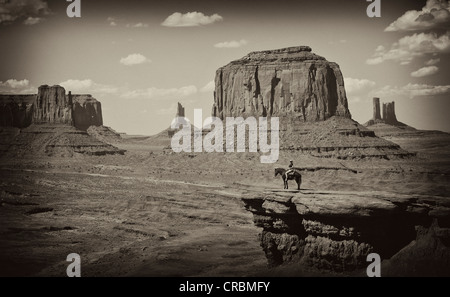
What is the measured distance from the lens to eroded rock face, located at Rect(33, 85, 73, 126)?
411ft

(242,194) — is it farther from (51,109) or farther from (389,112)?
(389,112)

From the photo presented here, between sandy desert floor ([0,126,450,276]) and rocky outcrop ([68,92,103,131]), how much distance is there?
58.8 meters

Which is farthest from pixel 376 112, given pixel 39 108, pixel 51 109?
pixel 39 108

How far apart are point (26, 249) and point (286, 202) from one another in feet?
72.2

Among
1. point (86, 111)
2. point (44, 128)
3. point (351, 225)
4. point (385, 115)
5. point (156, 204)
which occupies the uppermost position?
point (86, 111)

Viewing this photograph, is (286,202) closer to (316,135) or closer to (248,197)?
(248,197)

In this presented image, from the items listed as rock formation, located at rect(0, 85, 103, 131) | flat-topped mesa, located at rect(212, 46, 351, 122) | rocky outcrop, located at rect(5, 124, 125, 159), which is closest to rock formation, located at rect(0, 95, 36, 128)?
rock formation, located at rect(0, 85, 103, 131)

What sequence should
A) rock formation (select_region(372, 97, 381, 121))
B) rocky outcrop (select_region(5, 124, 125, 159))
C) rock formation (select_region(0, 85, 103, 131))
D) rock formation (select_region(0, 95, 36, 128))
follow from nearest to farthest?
rocky outcrop (select_region(5, 124, 125, 159)) < rock formation (select_region(0, 95, 36, 128)) < rock formation (select_region(0, 85, 103, 131)) < rock formation (select_region(372, 97, 381, 121))

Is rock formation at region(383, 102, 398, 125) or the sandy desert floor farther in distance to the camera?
rock formation at region(383, 102, 398, 125)

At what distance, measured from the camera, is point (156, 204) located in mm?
57969

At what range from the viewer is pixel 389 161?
79.4 meters

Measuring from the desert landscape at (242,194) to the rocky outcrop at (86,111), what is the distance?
21109 mm

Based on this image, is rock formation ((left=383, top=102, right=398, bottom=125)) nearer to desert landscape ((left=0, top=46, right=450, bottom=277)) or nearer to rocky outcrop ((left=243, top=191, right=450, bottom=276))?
desert landscape ((left=0, top=46, right=450, bottom=277))

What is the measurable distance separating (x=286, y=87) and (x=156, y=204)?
4556 centimetres
